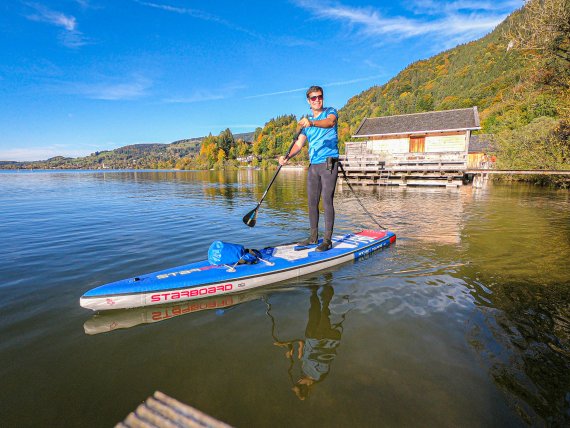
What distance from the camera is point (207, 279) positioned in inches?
186

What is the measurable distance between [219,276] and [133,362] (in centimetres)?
179

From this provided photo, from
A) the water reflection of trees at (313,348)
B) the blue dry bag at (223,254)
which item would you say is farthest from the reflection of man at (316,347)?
the blue dry bag at (223,254)

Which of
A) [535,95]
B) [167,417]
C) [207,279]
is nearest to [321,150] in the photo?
[207,279]

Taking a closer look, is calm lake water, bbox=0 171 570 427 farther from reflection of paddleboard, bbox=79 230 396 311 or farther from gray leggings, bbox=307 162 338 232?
gray leggings, bbox=307 162 338 232

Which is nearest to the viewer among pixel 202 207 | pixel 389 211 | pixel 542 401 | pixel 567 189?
pixel 542 401

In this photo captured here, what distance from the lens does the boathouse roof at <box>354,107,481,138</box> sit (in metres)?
28.6

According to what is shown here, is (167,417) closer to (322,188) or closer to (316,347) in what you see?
(316,347)

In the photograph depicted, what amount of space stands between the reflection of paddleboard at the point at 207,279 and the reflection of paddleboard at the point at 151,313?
11 cm

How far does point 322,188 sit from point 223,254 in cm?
248

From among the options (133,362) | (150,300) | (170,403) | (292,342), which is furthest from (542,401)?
(150,300)

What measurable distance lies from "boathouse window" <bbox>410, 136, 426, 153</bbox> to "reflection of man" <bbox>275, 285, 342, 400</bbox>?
31131 mm

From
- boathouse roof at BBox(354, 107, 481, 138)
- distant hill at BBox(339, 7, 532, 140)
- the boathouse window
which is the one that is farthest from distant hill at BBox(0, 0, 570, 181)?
the boathouse window

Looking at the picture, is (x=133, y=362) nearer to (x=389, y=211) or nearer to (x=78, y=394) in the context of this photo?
(x=78, y=394)

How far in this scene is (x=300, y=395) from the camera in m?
2.76
